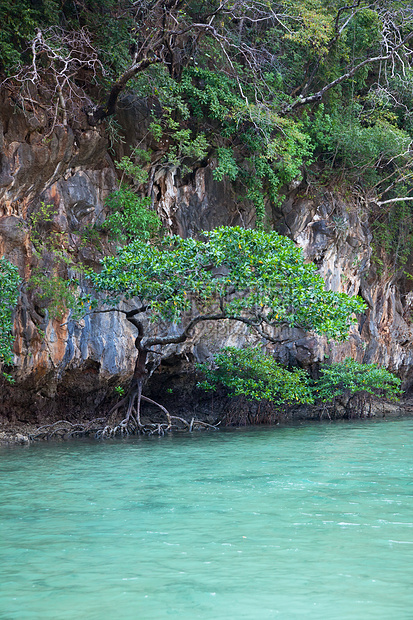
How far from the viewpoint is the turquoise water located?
347 cm

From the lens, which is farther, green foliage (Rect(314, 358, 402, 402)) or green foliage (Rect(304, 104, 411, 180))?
green foliage (Rect(304, 104, 411, 180))

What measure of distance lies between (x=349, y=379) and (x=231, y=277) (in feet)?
19.0

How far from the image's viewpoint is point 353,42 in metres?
16.8

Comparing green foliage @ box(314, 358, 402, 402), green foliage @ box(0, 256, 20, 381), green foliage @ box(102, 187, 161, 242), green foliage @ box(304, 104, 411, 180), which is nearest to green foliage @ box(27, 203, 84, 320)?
green foliage @ box(0, 256, 20, 381)

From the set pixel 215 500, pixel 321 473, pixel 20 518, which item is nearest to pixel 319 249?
pixel 321 473

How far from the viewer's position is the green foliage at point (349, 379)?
1541cm

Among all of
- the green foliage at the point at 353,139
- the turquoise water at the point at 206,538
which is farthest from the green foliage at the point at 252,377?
the green foliage at the point at 353,139

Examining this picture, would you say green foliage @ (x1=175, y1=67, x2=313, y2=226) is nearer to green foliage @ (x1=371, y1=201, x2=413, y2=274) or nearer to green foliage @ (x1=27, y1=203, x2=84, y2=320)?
green foliage @ (x1=27, y1=203, x2=84, y2=320)

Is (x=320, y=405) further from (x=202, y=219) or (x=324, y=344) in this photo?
(x=202, y=219)

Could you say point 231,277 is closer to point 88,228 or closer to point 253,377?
point 88,228

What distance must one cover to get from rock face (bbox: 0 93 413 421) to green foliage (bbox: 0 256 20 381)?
65 cm

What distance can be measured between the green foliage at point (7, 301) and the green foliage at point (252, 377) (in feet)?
16.2

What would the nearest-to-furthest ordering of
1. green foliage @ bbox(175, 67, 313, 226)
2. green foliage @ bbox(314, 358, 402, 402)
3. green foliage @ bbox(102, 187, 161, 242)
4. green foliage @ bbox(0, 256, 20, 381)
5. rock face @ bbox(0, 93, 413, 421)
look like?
green foliage @ bbox(0, 256, 20, 381), rock face @ bbox(0, 93, 413, 421), green foliage @ bbox(102, 187, 161, 242), green foliage @ bbox(175, 67, 313, 226), green foliage @ bbox(314, 358, 402, 402)

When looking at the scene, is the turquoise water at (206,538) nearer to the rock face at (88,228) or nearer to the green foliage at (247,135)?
the rock face at (88,228)
